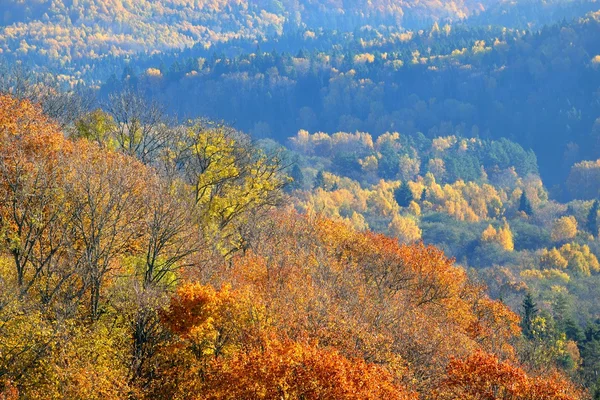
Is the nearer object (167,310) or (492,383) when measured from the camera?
(167,310)

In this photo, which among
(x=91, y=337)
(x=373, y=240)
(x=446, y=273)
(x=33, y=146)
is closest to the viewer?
(x=91, y=337)

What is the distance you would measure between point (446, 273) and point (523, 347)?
1264cm

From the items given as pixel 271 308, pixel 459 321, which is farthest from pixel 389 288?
pixel 271 308

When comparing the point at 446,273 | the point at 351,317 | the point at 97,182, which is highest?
the point at 446,273

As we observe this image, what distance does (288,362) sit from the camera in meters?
32.3

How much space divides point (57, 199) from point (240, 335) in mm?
12517

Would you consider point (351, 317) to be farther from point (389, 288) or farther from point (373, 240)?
point (373, 240)

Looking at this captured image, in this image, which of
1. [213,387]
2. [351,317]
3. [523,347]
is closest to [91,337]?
[213,387]

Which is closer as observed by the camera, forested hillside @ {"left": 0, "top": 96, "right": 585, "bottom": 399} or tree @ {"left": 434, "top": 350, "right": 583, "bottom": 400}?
forested hillside @ {"left": 0, "top": 96, "right": 585, "bottom": 399}

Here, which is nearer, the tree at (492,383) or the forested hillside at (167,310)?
the forested hillside at (167,310)

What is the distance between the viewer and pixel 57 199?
39.9m

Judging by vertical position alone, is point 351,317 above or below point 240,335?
above

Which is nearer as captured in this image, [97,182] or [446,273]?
[97,182]

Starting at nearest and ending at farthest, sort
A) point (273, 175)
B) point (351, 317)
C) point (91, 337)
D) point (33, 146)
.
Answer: point (91, 337) < point (351, 317) < point (33, 146) < point (273, 175)
